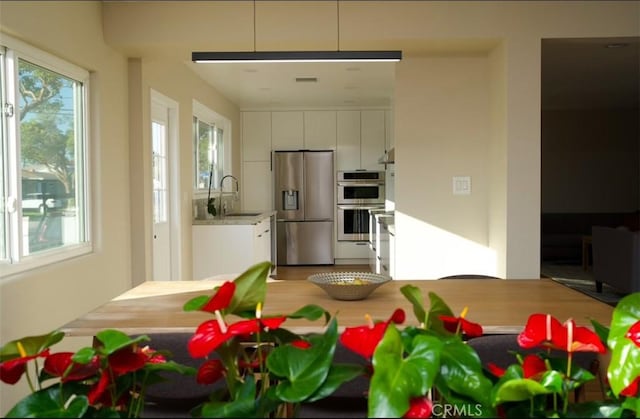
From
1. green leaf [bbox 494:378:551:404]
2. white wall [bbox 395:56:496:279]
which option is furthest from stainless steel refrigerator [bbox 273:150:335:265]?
green leaf [bbox 494:378:551:404]

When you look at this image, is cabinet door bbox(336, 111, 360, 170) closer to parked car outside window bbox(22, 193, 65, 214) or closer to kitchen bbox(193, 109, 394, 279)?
kitchen bbox(193, 109, 394, 279)

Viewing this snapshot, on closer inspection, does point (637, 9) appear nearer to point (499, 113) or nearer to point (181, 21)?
point (499, 113)

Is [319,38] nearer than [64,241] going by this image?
No

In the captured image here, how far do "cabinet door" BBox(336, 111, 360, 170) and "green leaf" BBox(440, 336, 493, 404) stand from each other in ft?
27.9

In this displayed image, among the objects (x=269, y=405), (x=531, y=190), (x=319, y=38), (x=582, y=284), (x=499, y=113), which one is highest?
(x=319, y=38)

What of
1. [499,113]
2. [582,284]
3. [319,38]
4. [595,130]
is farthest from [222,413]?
[595,130]

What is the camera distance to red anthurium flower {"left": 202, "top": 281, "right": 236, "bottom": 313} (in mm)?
859

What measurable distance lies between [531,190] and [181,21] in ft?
8.78

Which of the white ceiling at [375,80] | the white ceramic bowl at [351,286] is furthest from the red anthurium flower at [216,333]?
the white ceiling at [375,80]

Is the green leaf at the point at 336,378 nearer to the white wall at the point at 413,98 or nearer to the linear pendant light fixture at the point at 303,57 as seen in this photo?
the linear pendant light fixture at the point at 303,57

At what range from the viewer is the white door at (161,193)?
5324 mm

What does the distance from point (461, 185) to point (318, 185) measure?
4477 mm

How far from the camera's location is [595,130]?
1032 cm

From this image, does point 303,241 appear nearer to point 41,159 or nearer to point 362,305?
point 41,159
